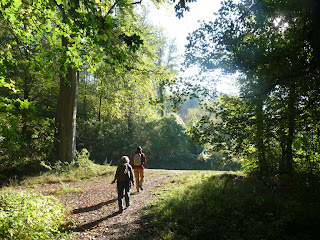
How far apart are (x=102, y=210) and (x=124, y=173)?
144 centimetres

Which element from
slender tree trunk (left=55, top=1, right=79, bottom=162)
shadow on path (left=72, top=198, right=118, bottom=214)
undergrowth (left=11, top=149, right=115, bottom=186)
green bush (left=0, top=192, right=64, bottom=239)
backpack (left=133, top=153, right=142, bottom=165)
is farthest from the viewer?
slender tree trunk (left=55, top=1, right=79, bottom=162)

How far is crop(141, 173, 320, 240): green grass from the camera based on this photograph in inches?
163

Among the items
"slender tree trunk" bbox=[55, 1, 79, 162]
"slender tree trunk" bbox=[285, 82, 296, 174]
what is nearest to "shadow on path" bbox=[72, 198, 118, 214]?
"slender tree trunk" bbox=[55, 1, 79, 162]

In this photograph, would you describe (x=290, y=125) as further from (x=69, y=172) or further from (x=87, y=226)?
(x=69, y=172)

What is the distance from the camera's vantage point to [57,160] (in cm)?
1248

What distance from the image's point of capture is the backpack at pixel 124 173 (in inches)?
270

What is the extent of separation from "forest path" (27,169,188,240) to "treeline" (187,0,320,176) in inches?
127

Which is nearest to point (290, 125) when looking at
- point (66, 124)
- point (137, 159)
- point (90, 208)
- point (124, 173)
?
point (124, 173)

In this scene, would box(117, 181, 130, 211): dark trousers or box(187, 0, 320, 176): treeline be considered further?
box(117, 181, 130, 211): dark trousers

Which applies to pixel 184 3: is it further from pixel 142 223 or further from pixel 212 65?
pixel 142 223

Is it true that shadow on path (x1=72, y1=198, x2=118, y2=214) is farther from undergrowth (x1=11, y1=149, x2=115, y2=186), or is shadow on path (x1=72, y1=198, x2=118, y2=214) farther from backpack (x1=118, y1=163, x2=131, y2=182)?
undergrowth (x1=11, y1=149, x2=115, y2=186)

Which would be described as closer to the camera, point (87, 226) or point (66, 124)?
point (87, 226)

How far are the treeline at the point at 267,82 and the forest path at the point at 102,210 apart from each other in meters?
3.22

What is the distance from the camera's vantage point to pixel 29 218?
14.9 ft
